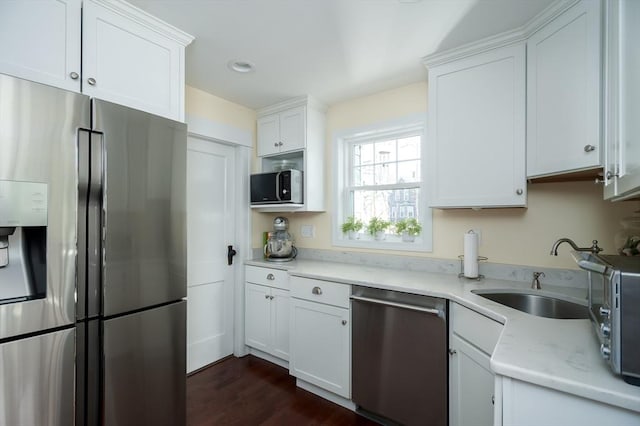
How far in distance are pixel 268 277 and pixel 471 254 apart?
66.1 inches

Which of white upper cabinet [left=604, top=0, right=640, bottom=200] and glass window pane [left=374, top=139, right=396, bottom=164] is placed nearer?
white upper cabinet [left=604, top=0, right=640, bottom=200]

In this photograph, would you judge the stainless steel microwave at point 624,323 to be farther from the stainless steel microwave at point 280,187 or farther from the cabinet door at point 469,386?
the stainless steel microwave at point 280,187

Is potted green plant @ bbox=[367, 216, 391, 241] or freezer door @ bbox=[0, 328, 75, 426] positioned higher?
potted green plant @ bbox=[367, 216, 391, 241]

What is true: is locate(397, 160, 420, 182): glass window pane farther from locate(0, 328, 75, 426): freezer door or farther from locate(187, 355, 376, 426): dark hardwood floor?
locate(0, 328, 75, 426): freezer door

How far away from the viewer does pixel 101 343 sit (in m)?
1.31

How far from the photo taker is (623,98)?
97cm

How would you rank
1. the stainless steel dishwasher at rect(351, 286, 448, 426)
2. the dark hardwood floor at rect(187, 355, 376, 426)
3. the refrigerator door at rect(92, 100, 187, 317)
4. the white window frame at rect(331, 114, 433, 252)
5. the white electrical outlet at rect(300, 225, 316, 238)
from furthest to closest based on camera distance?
→ 1. the white electrical outlet at rect(300, 225, 316, 238)
2. the white window frame at rect(331, 114, 433, 252)
3. the dark hardwood floor at rect(187, 355, 376, 426)
4. the stainless steel dishwasher at rect(351, 286, 448, 426)
5. the refrigerator door at rect(92, 100, 187, 317)

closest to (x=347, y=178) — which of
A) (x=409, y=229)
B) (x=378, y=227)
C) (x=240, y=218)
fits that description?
(x=378, y=227)

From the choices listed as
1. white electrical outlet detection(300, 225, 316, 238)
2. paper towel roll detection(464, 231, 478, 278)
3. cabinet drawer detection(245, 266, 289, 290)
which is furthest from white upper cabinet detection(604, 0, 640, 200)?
white electrical outlet detection(300, 225, 316, 238)

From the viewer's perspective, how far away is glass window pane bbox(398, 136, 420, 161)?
250 centimetres

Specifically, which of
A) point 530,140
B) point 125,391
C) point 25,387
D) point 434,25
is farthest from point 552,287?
point 25,387

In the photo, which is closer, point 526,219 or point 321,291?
point 526,219

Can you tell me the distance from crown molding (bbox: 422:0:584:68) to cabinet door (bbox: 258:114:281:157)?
146cm

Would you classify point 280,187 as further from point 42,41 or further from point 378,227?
point 42,41
